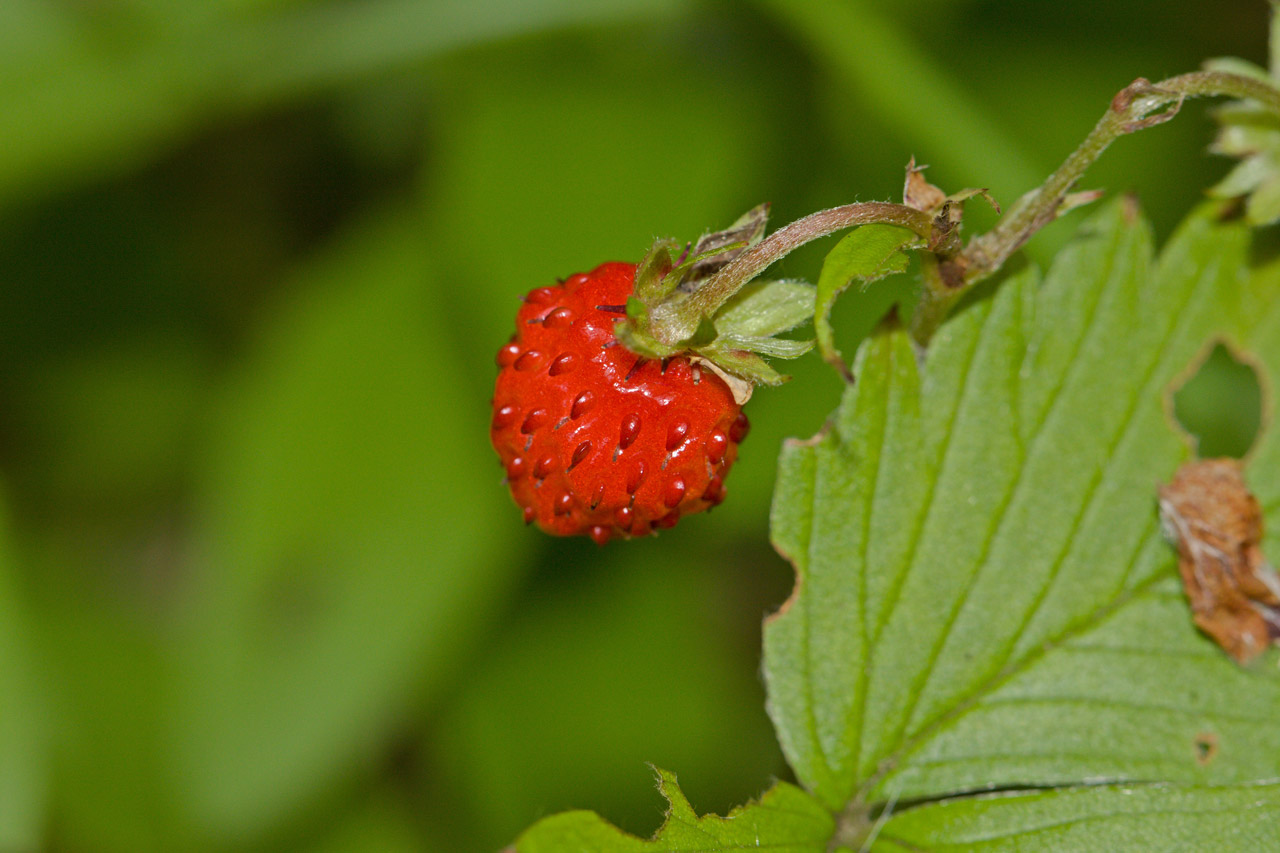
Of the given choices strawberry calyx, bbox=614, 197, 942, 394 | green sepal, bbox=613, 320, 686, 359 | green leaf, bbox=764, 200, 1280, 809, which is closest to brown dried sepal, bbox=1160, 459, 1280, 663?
green leaf, bbox=764, 200, 1280, 809

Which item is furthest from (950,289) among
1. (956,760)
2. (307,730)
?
(307,730)

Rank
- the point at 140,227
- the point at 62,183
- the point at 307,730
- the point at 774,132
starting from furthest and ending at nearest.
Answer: the point at 140,227, the point at 62,183, the point at 774,132, the point at 307,730

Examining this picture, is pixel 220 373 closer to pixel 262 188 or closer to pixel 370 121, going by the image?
pixel 262 188

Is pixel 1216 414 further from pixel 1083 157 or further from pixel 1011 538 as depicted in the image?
pixel 1083 157

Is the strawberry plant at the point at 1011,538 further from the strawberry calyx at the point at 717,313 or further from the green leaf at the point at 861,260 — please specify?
the green leaf at the point at 861,260

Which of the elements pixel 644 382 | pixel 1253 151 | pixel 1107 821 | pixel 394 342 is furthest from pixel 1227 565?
pixel 394 342

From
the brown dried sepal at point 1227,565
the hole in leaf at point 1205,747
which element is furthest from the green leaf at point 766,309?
the hole in leaf at point 1205,747

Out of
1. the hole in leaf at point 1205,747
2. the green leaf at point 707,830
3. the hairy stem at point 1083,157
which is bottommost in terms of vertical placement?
the hole in leaf at point 1205,747
